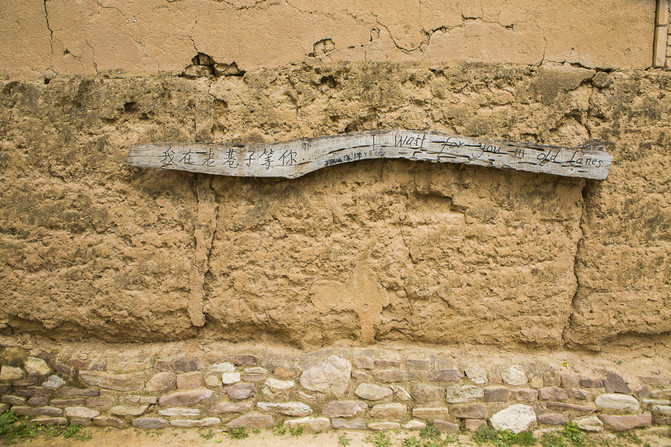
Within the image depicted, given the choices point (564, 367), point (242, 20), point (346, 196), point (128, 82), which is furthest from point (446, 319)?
point (128, 82)

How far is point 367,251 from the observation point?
2961 millimetres

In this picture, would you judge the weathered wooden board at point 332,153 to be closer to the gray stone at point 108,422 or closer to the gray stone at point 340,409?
the gray stone at point 340,409

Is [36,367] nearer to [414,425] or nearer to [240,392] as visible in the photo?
[240,392]

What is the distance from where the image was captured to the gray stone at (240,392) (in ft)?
9.69

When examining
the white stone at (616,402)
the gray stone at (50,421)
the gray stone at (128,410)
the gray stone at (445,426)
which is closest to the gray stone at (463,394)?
the gray stone at (445,426)

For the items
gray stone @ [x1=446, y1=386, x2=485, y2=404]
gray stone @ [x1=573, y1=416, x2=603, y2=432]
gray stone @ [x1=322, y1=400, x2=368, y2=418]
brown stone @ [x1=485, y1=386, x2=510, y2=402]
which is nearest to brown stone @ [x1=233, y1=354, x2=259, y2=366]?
gray stone @ [x1=322, y1=400, x2=368, y2=418]

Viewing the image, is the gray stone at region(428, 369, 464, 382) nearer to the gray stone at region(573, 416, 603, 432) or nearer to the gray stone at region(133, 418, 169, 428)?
the gray stone at region(573, 416, 603, 432)

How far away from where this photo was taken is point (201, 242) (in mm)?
2945

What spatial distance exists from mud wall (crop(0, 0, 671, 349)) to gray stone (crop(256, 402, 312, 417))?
0.43m

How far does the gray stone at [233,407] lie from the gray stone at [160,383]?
1.13ft

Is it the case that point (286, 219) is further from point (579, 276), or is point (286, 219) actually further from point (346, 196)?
point (579, 276)

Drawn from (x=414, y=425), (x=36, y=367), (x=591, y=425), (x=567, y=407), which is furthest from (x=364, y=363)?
(x=36, y=367)

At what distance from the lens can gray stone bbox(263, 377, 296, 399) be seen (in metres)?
2.94

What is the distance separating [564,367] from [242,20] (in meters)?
3.20
